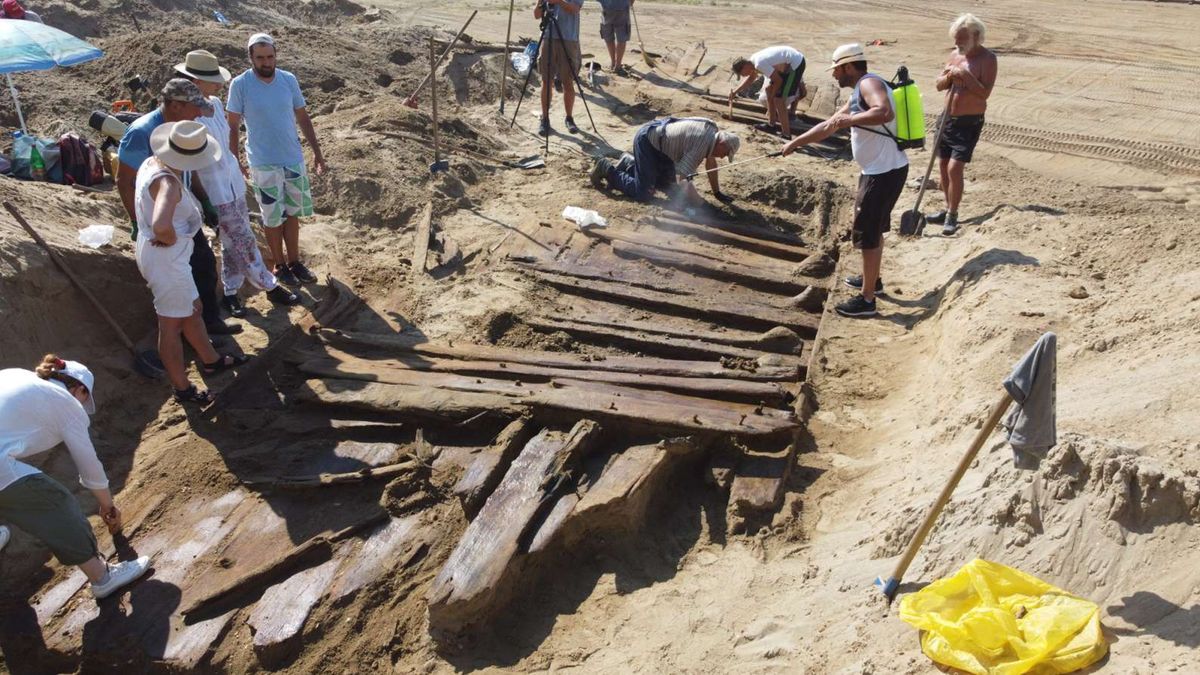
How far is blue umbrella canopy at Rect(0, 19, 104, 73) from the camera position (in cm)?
827

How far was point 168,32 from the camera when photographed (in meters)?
13.1

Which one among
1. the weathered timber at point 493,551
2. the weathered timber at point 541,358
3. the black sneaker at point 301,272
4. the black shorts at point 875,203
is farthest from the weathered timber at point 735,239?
the weathered timber at point 493,551

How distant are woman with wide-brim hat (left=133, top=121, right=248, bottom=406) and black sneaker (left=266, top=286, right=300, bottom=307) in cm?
136

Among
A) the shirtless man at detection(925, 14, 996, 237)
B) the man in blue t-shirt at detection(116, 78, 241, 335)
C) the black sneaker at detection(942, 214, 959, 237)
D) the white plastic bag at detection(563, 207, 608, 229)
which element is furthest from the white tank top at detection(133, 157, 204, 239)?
the black sneaker at detection(942, 214, 959, 237)

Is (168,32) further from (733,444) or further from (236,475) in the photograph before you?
(733,444)

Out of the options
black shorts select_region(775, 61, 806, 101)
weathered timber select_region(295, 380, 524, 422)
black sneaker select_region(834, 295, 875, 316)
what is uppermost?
black shorts select_region(775, 61, 806, 101)

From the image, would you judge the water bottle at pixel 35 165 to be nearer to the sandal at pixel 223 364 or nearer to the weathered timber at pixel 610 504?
the sandal at pixel 223 364

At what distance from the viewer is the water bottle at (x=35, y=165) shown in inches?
333

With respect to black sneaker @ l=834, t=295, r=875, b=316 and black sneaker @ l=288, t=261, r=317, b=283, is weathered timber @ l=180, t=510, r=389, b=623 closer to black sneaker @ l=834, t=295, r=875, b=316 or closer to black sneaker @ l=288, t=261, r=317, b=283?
black sneaker @ l=288, t=261, r=317, b=283

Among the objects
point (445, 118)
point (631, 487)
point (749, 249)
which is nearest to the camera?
point (631, 487)

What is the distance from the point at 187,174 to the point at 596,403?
126 inches

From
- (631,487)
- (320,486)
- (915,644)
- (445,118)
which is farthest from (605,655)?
(445,118)

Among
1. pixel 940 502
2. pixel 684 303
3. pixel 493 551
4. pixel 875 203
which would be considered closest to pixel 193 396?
pixel 493 551

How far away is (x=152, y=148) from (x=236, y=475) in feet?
7.06
